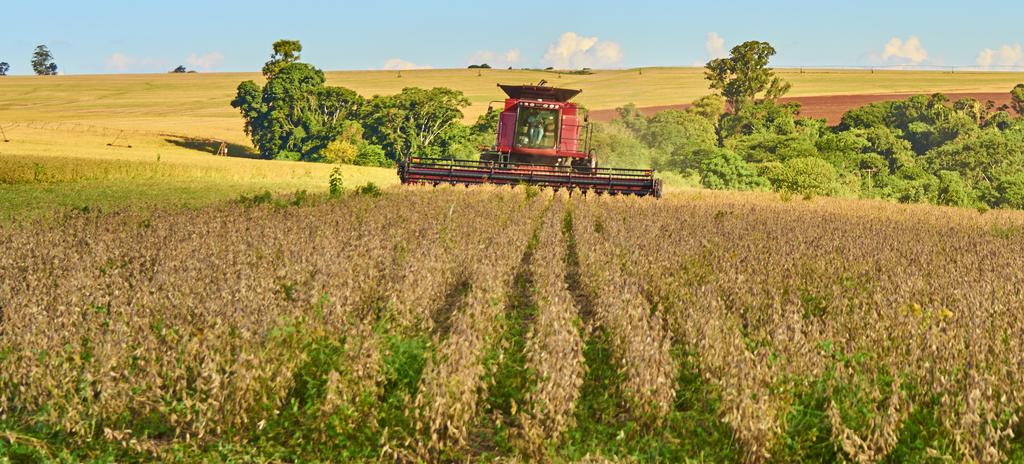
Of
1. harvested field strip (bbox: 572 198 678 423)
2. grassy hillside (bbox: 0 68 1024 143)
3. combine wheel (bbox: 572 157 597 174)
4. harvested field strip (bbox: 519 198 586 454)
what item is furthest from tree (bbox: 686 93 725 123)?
harvested field strip (bbox: 519 198 586 454)

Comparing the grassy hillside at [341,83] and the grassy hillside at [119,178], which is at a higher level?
the grassy hillside at [341,83]

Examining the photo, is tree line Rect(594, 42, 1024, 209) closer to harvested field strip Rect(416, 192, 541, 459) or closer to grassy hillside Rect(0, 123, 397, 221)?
grassy hillside Rect(0, 123, 397, 221)

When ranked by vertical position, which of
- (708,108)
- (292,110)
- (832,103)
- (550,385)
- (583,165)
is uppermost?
(832,103)

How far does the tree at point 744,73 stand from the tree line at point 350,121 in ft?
106

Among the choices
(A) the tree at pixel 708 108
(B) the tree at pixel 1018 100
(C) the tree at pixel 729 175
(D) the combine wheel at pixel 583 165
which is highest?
(B) the tree at pixel 1018 100

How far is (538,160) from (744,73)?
64760 millimetres

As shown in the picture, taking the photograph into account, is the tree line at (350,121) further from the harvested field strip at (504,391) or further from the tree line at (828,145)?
the harvested field strip at (504,391)

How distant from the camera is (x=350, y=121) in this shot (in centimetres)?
6344

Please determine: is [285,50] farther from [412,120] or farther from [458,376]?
[458,376]

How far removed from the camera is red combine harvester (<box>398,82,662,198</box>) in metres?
24.6

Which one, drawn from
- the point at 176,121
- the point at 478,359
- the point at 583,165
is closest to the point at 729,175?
the point at 583,165

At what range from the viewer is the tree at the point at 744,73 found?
8831cm

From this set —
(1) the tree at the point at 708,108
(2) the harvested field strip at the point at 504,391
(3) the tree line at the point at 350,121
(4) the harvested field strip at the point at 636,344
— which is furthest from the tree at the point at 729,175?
(2) the harvested field strip at the point at 504,391

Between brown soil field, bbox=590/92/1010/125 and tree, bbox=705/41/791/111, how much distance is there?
492cm
